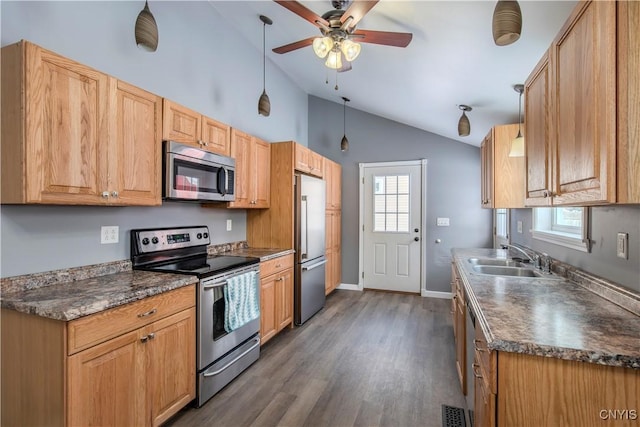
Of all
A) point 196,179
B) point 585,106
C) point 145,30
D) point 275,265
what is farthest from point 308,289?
point 585,106

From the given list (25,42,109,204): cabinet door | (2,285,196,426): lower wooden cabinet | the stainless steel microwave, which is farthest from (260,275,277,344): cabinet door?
(25,42,109,204): cabinet door

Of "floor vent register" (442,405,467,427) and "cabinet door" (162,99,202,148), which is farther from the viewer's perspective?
"cabinet door" (162,99,202,148)

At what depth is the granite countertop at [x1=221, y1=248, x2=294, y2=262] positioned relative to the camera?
299 centimetres

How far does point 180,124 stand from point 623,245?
2778mm

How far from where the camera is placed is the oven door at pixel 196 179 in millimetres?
2205

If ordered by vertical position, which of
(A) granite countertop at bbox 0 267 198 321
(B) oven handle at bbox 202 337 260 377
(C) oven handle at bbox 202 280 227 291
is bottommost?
(B) oven handle at bbox 202 337 260 377

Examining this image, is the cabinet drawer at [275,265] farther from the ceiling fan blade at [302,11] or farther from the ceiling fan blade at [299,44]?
the ceiling fan blade at [302,11]

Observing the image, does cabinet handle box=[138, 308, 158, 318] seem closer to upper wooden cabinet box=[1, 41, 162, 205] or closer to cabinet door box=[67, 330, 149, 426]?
cabinet door box=[67, 330, 149, 426]

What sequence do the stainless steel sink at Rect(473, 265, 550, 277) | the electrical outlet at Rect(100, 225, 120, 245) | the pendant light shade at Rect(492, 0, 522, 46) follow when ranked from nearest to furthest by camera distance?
1. the pendant light shade at Rect(492, 0, 522, 46)
2. the electrical outlet at Rect(100, 225, 120, 245)
3. the stainless steel sink at Rect(473, 265, 550, 277)

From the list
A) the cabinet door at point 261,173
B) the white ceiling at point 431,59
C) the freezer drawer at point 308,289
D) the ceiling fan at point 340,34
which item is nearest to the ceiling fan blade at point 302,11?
the ceiling fan at point 340,34

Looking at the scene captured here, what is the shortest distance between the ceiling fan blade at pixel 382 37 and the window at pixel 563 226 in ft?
5.06

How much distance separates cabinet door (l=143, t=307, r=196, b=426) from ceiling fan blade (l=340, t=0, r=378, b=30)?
212 centimetres

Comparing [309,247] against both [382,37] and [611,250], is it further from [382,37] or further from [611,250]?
[611,250]

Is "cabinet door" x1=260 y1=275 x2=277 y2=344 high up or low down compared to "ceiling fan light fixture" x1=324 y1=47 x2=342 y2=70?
down
